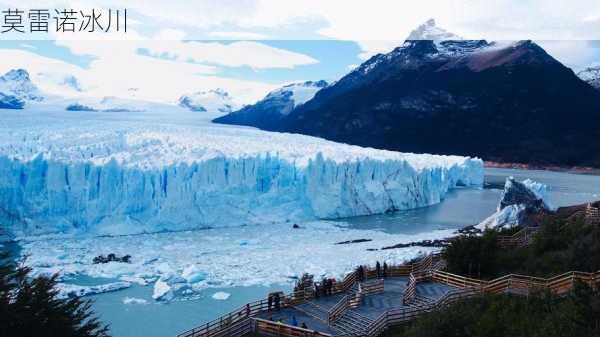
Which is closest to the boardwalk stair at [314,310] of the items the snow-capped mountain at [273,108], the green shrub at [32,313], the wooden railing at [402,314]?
the wooden railing at [402,314]

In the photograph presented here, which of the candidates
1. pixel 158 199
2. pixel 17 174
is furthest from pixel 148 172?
pixel 17 174

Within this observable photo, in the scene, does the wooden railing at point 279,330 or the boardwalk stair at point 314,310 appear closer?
the wooden railing at point 279,330

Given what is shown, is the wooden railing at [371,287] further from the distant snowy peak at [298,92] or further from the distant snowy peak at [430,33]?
the distant snowy peak at [430,33]

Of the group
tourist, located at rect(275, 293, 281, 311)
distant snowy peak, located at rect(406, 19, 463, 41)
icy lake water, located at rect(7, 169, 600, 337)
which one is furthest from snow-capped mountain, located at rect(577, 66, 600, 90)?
tourist, located at rect(275, 293, 281, 311)

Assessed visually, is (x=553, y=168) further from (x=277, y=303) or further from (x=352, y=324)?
(x=352, y=324)

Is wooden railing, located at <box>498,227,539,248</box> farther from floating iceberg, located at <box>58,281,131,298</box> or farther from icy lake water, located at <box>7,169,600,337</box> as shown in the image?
floating iceberg, located at <box>58,281,131,298</box>
